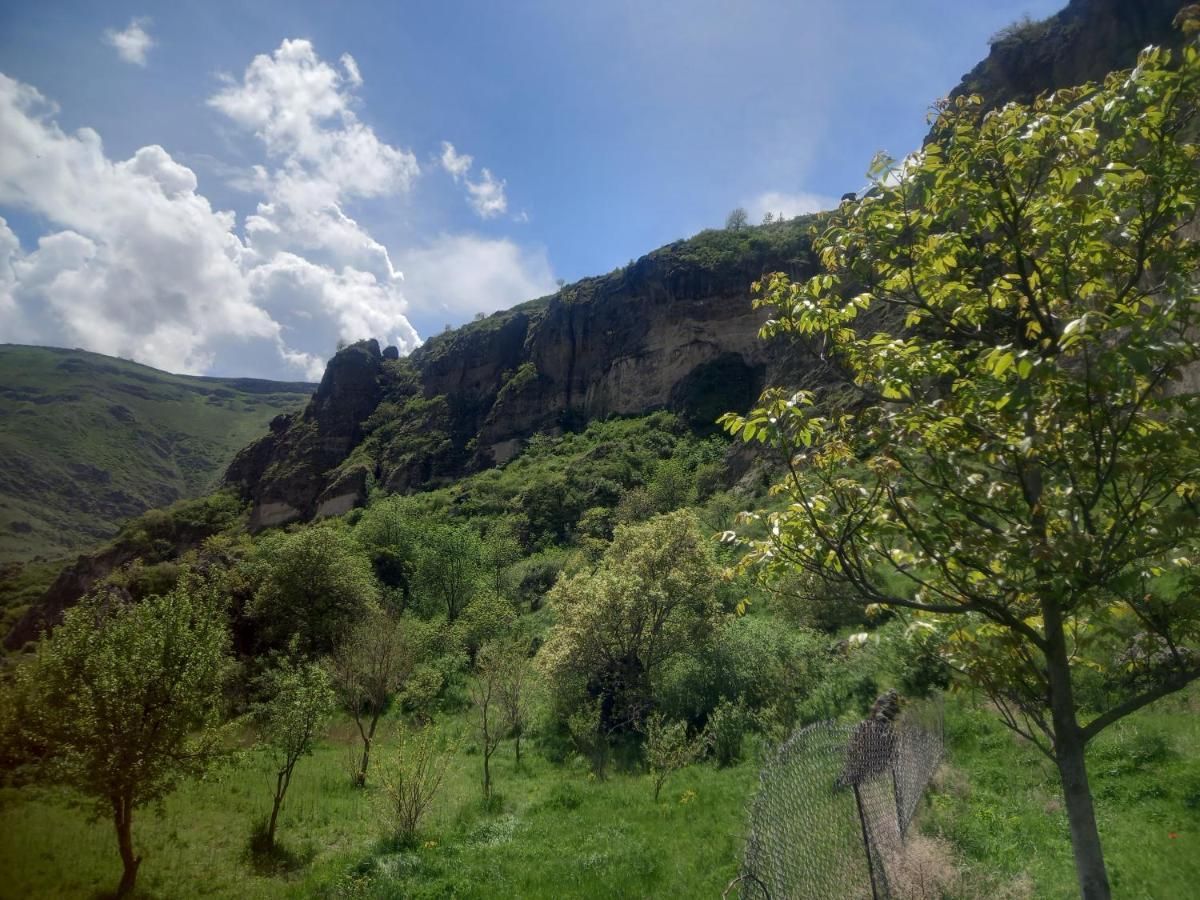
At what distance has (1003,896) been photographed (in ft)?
18.8

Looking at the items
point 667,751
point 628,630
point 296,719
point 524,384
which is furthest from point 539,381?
point 667,751

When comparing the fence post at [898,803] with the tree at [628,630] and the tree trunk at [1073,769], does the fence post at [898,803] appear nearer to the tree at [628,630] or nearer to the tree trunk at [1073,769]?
the tree trunk at [1073,769]

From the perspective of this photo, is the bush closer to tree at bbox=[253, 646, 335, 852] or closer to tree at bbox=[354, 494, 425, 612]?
tree at bbox=[253, 646, 335, 852]

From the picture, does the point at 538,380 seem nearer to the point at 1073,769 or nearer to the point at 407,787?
the point at 407,787

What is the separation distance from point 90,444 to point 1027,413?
496ft

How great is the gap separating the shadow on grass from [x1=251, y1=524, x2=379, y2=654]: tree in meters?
15.8

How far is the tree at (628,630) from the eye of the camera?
62.7 feet

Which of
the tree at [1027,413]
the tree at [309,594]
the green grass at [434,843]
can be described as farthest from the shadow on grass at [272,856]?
the tree at [309,594]

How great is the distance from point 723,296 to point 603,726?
66603 millimetres

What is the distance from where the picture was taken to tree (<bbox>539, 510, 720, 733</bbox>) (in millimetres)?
19109

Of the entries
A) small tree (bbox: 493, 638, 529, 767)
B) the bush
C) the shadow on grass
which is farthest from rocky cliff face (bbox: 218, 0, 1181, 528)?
the shadow on grass

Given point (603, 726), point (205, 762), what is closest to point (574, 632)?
point (603, 726)

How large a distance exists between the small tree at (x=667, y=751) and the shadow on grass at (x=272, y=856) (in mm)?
7051

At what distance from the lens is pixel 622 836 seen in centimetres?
998
